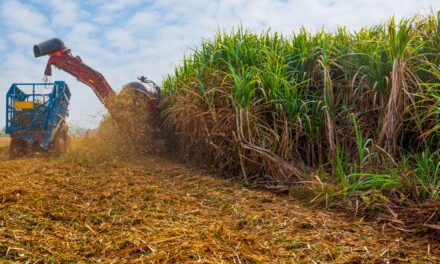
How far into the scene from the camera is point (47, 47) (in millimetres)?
7859

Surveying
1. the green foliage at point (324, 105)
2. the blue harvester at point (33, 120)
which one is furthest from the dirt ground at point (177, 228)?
the blue harvester at point (33, 120)

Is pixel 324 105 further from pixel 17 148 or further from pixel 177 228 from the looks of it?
pixel 17 148

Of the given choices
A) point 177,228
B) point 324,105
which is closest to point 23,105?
point 324,105

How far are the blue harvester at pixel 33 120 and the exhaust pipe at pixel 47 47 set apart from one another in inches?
36.8

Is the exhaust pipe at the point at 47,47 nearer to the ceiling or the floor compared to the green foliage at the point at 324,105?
nearer to the ceiling

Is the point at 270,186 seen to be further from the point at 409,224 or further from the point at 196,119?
the point at 196,119

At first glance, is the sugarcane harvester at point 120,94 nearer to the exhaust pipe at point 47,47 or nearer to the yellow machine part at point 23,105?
the exhaust pipe at point 47,47

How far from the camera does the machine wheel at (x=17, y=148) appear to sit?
23.3ft

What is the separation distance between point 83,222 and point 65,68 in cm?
637

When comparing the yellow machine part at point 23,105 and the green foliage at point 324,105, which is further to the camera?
the yellow machine part at point 23,105

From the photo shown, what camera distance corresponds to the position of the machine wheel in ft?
23.3

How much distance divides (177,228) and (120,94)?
5.66 m

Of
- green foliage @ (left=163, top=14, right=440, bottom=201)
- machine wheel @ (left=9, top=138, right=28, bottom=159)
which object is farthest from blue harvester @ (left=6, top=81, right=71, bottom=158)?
green foliage @ (left=163, top=14, right=440, bottom=201)

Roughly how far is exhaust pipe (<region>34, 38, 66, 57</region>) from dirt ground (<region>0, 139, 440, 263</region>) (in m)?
4.73
